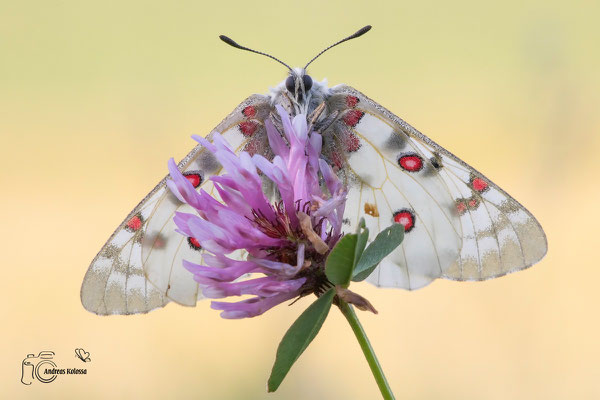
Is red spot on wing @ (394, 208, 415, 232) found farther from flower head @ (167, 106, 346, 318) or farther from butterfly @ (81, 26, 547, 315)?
flower head @ (167, 106, 346, 318)

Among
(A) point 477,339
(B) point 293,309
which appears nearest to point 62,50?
(B) point 293,309

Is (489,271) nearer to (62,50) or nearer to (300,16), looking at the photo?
(300,16)

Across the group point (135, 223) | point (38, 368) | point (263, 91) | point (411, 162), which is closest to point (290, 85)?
point (411, 162)

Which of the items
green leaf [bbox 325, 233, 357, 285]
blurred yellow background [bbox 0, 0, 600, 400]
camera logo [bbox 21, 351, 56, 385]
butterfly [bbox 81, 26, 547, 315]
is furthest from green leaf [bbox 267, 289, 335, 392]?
camera logo [bbox 21, 351, 56, 385]

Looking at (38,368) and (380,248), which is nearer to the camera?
(380,248)

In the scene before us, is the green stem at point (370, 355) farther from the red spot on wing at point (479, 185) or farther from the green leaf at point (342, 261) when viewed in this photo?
the red spot on wing at point (479, 185)

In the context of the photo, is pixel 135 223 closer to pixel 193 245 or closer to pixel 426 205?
pixel 193 245

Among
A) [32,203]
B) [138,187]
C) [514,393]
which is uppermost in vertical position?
[32,203]
